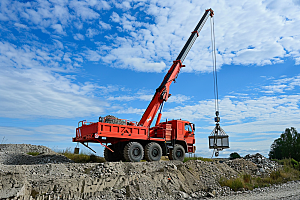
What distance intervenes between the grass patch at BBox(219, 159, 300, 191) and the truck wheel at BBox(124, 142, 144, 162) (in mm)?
4974

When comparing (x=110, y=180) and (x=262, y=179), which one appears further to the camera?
(x=262, y=179)

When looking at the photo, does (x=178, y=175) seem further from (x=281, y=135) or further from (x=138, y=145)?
(x=281, y=135)

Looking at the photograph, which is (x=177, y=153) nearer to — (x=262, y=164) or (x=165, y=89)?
(x=165, y=89)

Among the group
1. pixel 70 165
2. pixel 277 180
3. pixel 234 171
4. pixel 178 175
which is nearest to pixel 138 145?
pixel 178 175

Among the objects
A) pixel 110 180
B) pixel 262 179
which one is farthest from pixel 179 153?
pixel 110 180

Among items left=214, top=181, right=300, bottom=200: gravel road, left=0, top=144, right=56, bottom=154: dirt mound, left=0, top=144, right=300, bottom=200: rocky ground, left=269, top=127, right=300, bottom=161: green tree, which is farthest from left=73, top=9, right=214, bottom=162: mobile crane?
left=269, top=127, right=300, bottom=161: green tree

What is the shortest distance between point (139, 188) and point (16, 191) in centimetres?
485

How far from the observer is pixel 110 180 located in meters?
11.1

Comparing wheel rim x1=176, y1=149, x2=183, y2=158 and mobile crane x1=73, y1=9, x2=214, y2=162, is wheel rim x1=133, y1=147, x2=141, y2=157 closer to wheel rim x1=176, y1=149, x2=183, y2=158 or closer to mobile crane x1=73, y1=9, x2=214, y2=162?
mobile crane x1=73, y1=9, x2=214, y2=162

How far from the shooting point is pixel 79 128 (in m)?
16.1

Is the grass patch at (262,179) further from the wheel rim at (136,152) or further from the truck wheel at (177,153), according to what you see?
the wheel rim at (136,152)

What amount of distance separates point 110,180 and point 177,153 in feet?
24.9

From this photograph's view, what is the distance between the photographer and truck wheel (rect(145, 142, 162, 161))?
1573cm

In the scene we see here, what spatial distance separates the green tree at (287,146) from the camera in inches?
1075
